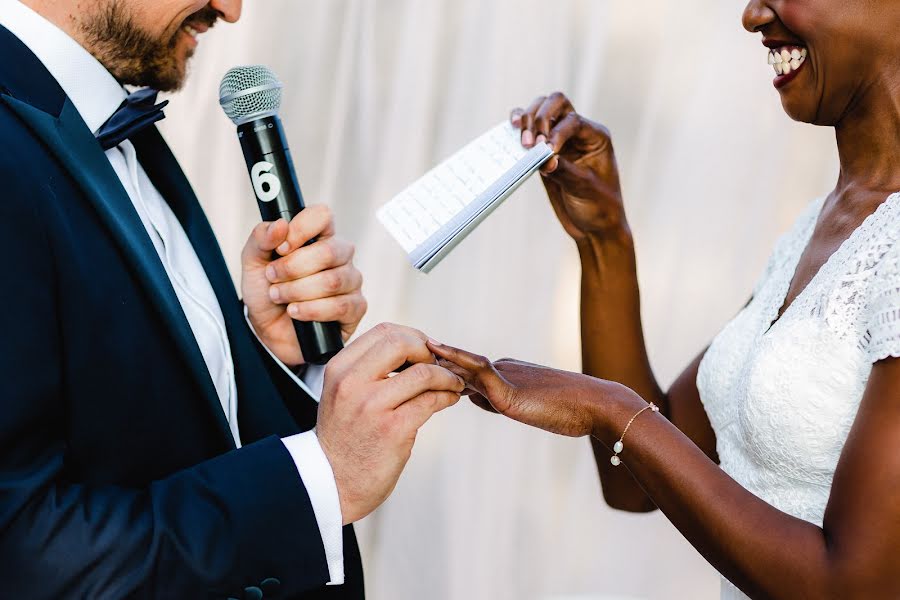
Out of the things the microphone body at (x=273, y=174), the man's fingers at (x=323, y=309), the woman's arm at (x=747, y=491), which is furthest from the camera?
the man's fingers at (x=323, y=309)

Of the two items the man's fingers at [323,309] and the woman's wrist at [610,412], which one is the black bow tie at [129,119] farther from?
the woman's wrist at [610,412]

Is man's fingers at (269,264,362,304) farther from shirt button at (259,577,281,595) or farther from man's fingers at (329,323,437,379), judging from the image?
shirt button at (259,577,281,595)

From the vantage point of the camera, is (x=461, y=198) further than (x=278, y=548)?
Yes

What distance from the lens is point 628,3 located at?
9.85 ft

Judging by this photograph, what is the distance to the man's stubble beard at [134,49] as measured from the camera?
5.09 feet

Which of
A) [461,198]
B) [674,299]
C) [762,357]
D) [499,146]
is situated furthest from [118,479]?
[674,299]

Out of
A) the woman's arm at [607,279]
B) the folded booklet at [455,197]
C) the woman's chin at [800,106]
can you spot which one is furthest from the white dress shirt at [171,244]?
the woman's chin at [800,106]

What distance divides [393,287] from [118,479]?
72.9 inches

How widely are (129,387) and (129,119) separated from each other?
17.8 inches

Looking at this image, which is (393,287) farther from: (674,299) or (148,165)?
(148,165)

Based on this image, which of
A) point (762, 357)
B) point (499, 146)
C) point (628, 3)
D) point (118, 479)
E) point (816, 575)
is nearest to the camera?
point (816, 575)

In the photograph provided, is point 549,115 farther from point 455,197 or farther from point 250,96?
point 250,96

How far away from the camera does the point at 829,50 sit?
4.96 feet

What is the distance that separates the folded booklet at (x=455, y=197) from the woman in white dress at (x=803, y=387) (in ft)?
0.29
